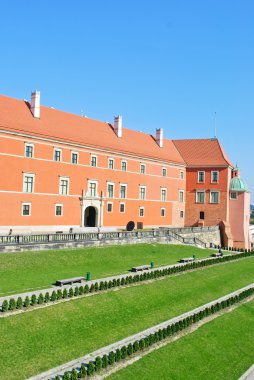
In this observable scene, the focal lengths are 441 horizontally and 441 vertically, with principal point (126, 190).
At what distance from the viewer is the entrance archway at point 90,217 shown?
178 feet

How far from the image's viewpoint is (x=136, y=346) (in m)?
19.5

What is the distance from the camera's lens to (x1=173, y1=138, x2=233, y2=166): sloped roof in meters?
70.1

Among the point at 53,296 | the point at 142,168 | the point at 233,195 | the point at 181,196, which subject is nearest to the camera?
the point at 53,296

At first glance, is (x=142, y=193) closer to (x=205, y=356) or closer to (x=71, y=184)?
(x=71, y=184)

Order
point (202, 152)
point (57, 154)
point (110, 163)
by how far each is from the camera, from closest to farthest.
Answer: point (57, 154) < point (110, 163) < point (202, 152)

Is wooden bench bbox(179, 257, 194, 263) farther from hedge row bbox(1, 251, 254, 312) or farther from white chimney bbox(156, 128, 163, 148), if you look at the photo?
white chimney bbox(156, 128, 163, 148)

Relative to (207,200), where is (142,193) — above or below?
above

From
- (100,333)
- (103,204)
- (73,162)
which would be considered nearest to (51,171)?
(73,162)

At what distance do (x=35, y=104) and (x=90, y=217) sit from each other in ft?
50.6

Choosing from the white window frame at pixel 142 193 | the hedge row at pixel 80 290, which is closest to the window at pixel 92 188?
the white window frame at pixel 142 193

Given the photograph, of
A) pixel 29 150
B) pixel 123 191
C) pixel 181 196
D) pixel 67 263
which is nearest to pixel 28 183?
pixel 29 150

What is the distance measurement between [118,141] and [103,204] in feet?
30.8

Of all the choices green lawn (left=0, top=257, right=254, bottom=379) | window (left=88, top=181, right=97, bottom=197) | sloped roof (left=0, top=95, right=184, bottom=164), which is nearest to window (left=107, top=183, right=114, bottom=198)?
window (left=88, top=181, right=97, bottom=197)

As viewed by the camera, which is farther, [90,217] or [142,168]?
[142,168]
